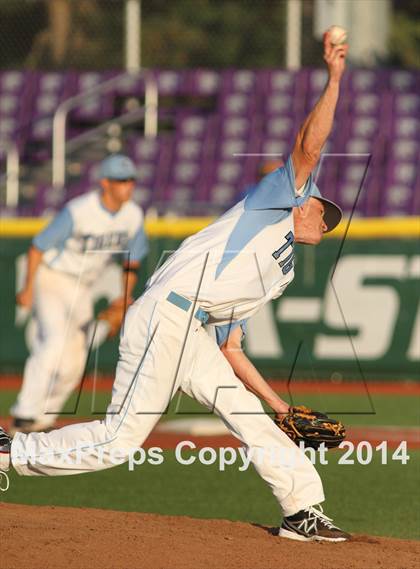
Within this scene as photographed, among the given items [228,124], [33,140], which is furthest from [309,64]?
[33,140]

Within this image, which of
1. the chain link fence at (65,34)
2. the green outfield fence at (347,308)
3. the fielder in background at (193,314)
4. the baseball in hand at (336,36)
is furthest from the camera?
the chain link fence at (65,34)

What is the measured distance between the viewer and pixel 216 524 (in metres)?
6.32

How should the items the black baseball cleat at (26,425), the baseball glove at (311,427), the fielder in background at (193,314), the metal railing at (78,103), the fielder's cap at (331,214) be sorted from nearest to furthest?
the fielder in background at (193,314), the fielder's cap at (331,214), the baseball glove at (311,427), the black baseball cleat at (26,425), the metal railing at (78,103)

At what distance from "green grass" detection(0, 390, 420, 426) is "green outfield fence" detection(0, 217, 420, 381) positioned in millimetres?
739

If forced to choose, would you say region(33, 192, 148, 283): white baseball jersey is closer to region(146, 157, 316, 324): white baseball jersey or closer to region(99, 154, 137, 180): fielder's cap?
region(99, 154, 137, 180): fielder's cap

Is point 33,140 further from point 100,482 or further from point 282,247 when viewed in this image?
point 282,247

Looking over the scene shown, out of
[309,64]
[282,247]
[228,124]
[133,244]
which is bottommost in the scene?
[282,247]

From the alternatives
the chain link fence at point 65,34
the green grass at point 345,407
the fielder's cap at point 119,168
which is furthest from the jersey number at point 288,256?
the chain link fence at point 65,34

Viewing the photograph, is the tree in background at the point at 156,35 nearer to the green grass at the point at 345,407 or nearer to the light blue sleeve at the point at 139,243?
the green grass at the point at 345,407

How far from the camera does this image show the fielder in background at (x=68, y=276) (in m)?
10.1

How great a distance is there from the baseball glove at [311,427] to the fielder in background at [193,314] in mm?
295

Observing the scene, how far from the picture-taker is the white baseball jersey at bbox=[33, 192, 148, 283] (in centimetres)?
1033

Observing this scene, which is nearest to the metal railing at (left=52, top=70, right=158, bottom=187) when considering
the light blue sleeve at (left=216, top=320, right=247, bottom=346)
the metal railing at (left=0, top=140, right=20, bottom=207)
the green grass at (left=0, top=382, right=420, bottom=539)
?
the metal railing at (left=0, top=140, right=20, bottom=207)

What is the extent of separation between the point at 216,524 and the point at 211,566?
1079 mm
